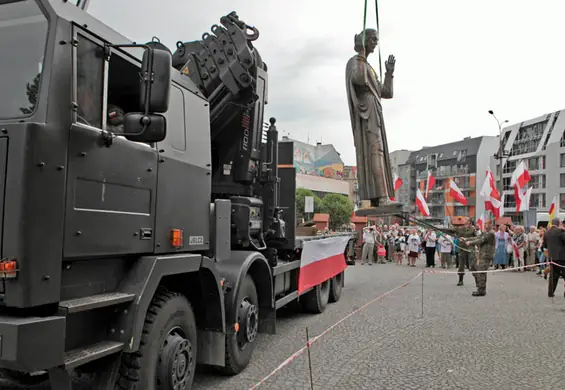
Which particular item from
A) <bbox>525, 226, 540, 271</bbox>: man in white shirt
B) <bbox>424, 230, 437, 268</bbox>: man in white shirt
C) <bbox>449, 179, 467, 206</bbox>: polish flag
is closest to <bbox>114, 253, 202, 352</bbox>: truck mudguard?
<bbox>424, 230, 437, 268</bbox>: man in white shirt

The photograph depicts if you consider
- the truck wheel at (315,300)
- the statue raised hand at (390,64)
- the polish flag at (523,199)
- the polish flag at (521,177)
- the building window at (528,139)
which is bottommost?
the truck wheel at (315,300)

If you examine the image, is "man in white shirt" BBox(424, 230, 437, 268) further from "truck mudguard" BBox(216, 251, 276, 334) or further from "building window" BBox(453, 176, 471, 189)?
"building window" BBox(453, 176, 471, 189)

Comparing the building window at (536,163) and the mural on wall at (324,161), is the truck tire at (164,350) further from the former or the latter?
the mural on wall at (324,161)

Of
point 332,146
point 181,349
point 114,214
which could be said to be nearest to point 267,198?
point 181,349

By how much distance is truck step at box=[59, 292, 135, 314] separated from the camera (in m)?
3.02

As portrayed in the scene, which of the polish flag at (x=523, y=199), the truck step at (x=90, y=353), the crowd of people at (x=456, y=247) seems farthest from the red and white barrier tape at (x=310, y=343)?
the polish flag at (x=523, y=199)

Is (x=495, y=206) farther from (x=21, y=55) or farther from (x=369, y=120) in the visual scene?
(x=21, y=55)

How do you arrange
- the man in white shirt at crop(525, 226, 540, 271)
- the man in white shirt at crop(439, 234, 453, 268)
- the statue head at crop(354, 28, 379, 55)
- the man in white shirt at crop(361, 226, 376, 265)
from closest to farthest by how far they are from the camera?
the statue head at crop(354, 28, 379, 55) → the man in white shirt at crop(525, 226, 540, 271) → the man in white shirt at crop(439, 234, 453, 268) → the man in white shirt at crop(361, 226, 376, 265)

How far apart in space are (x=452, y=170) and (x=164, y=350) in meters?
104

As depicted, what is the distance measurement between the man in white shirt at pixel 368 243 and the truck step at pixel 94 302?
1957 centimetres

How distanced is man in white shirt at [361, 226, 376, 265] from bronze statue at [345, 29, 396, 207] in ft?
35.3

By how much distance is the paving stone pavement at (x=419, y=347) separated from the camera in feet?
18.2

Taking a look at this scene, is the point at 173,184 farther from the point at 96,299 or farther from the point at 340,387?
the point at 340,387

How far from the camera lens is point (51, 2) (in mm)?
3127
